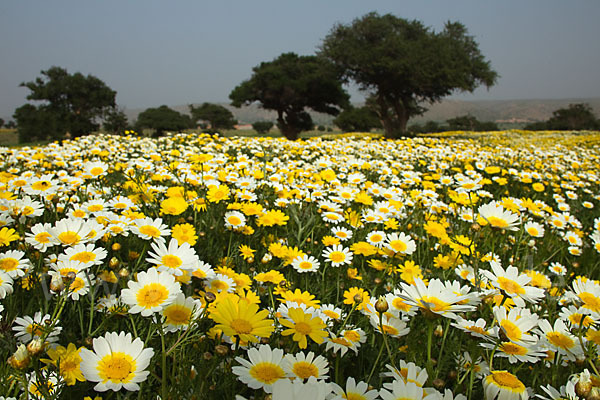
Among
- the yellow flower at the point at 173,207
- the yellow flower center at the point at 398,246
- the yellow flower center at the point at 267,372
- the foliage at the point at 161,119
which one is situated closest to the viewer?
the yellow flower center at the point at 267,372

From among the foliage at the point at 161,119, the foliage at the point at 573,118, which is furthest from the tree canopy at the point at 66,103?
the foliage at the point at 573,118

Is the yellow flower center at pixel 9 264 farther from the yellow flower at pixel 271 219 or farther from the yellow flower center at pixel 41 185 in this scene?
the yellow flower at pixel 271 219

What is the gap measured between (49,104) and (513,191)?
43.2 metres

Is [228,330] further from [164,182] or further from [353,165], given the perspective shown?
[353,165]

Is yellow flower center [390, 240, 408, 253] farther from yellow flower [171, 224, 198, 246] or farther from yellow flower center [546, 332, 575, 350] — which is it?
yellow flower [171, 224, 198, 246]

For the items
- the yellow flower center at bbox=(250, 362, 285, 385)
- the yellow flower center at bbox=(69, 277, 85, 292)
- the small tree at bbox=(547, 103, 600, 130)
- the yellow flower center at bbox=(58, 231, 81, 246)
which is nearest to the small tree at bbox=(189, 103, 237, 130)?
the small tree at bbox=(547, 103, 600, 130)

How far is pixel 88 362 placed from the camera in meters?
0.76

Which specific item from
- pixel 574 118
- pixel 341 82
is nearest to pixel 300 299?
pixel 341 82

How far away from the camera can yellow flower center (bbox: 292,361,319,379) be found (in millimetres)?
839

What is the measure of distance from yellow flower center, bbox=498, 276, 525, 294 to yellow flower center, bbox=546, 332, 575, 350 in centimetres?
14

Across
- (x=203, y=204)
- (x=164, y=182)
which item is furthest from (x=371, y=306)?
(x=164, y=182)

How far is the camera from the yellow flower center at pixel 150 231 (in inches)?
54.4

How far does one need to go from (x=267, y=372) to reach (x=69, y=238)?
0.89m

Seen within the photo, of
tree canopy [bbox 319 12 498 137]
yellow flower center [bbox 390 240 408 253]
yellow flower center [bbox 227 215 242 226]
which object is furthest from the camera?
tree canopy [bbox 319 12 498 137]
